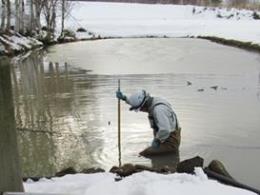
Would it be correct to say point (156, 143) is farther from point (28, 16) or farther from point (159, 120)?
point (28, 16)

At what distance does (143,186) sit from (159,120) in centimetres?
325

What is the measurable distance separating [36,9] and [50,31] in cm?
214

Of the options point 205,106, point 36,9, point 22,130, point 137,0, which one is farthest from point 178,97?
point 137,0

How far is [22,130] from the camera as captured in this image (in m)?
9.81

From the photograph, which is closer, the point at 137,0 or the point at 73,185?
the point at 73,185

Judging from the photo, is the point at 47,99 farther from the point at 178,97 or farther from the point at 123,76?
the point at 123,76

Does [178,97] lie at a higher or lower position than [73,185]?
lower

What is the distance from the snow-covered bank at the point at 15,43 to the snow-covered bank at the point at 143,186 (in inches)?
811

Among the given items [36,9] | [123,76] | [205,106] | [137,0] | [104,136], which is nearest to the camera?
[104,136]

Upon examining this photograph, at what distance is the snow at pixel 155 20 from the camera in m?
48.7

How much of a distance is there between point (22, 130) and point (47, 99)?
11.3 ft

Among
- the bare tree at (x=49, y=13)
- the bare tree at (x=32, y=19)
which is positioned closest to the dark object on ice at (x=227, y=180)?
the bare tree at (x=32, y=19)

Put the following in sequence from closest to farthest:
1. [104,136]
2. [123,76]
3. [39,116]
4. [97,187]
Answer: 1. [97,187]
2. [104,136]
3. [39,116]
4. [123,76]

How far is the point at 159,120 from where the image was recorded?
7.89 m
